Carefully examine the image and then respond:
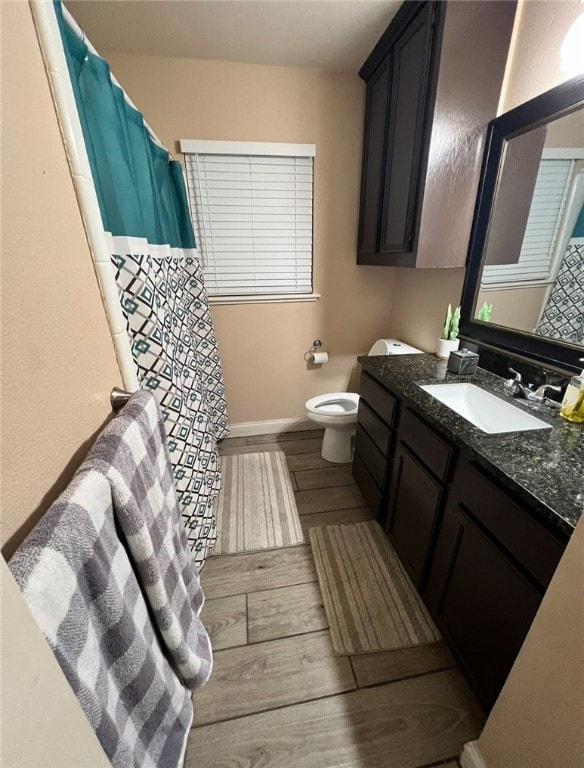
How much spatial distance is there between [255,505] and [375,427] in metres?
0.87

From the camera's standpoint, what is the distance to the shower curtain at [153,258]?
919mm

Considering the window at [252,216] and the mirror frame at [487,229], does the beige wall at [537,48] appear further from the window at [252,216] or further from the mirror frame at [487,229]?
the window at [252,216]

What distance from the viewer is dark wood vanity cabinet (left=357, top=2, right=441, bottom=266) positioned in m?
1.29

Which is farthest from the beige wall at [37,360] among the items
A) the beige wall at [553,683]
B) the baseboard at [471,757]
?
the baseboard at [471,757]

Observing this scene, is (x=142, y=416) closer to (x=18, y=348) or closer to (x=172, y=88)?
(x=18, y=348)

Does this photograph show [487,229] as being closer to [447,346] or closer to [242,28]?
[447,346]

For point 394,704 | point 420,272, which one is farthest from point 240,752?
point 420,272

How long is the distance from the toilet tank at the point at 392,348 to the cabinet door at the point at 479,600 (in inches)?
45.7

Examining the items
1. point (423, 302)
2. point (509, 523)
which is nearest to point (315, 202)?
point (423, 302)

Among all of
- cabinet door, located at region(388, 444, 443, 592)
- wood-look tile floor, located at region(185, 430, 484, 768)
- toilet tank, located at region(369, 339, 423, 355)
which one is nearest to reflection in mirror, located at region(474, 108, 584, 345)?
toilet tank, located at region(369, 339, 423, 355)

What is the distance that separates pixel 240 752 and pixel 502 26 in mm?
2817

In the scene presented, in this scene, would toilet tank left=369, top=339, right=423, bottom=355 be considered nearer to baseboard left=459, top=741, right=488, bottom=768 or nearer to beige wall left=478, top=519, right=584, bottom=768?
beige wall left=478, top=519, right=584, bottom=768

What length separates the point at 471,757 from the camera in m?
0.83

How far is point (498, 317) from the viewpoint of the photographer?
1.43m
